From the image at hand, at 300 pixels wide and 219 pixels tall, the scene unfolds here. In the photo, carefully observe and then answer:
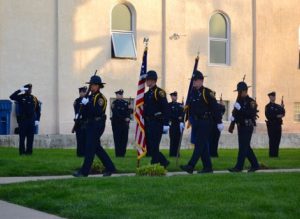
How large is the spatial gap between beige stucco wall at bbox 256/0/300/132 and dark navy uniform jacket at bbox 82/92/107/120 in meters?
19.2

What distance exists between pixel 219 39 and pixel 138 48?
4.18 m

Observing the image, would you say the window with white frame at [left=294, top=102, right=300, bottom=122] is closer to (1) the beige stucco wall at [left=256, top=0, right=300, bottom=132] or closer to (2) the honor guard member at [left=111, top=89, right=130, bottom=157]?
(1) the beige stucco wall at [left=256, top=0, right=300, bottom=132]

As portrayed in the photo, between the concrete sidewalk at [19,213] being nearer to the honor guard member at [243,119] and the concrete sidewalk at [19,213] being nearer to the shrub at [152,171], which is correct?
the shrub at [152,171]

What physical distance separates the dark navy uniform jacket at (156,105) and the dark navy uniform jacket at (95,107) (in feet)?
3.98

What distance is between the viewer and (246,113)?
56.1ft

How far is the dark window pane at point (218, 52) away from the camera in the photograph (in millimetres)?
33406

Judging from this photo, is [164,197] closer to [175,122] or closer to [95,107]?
[95,107]

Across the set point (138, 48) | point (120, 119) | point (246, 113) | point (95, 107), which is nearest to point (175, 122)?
point (120, 119)

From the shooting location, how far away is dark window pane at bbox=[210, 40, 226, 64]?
33.4m

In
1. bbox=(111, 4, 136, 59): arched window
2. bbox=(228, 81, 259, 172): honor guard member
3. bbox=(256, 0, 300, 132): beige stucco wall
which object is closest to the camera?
bbox=(228, 81, 259, 172): honor guard member

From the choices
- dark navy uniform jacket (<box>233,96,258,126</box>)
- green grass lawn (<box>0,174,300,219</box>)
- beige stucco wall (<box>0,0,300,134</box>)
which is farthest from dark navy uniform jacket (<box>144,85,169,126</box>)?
beige stucco wall (<box>0,0,300,134</box>)

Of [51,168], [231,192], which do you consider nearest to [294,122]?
[51,168]

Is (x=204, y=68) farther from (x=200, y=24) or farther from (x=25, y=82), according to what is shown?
(x=25, y=82)

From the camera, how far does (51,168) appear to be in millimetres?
17703
